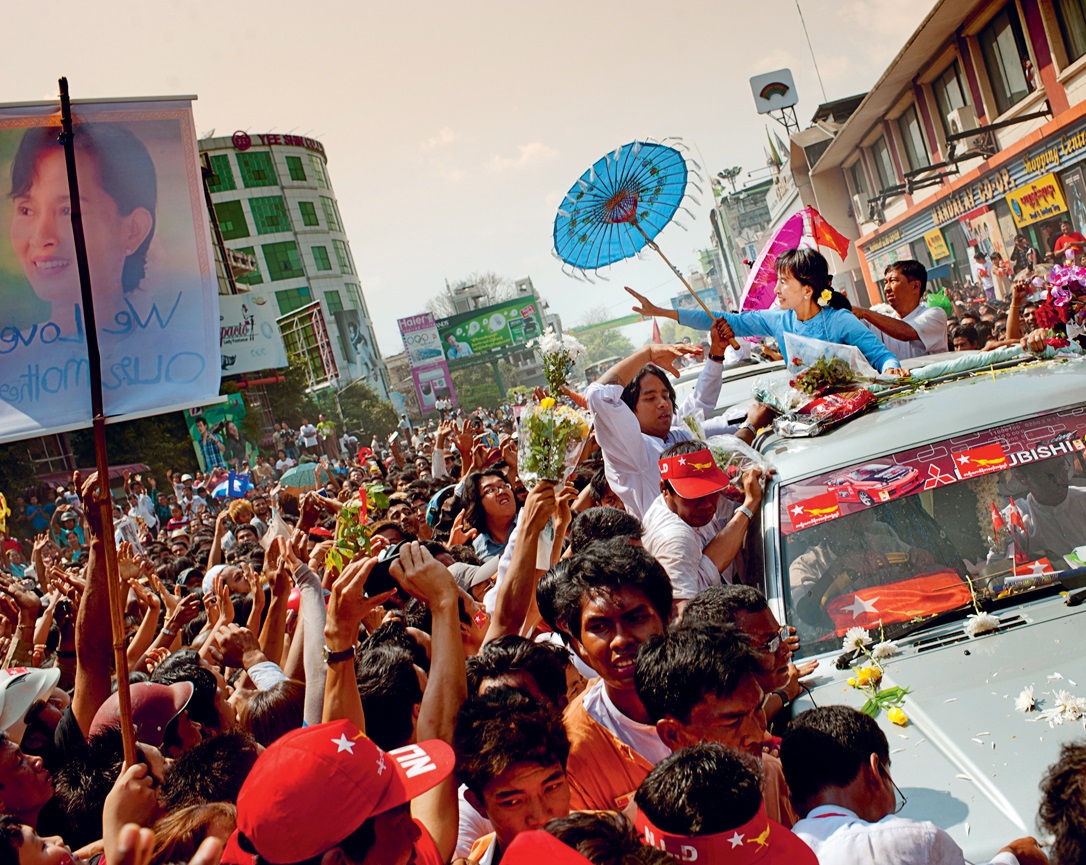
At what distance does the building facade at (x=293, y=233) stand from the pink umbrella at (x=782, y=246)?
5442cm

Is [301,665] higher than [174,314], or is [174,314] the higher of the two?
Result: [174,314]

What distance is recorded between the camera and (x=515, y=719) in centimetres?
265

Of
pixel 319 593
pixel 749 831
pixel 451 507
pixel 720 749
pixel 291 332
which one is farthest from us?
pixel 291 332

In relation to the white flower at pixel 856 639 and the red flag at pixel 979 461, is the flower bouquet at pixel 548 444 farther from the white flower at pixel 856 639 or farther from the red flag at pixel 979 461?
the red flag at pixel 979 461

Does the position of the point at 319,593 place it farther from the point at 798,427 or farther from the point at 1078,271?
the point at 1078,271

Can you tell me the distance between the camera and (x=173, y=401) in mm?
3461

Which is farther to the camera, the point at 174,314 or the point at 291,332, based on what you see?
the point at 291,332

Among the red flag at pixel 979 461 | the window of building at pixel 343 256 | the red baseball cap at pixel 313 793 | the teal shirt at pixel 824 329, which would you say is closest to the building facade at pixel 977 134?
the teal shirt at pixel 824 329

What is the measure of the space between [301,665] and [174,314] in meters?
1.69

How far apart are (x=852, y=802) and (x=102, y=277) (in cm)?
302

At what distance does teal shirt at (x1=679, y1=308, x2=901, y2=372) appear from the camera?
17.2ft

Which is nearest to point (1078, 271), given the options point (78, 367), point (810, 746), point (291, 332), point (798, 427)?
point (798, 427)

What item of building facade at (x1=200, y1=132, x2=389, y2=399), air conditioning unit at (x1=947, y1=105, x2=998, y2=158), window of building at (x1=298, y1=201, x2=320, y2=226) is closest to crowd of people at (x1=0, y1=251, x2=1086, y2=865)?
air conditioning unit at (x1=947, y1=105, x2=998, y2=158)

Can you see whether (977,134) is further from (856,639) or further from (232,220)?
(232,220)
